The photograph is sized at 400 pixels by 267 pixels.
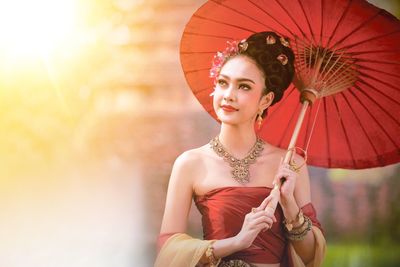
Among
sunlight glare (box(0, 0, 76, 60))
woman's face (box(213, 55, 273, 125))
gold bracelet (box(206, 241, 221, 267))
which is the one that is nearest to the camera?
Result: gold bracelet (box(206, 241, 221, 267))

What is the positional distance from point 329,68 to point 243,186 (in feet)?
2.14

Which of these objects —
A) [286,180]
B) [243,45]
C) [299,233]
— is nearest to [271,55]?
[243,45]

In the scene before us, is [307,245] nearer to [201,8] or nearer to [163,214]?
[163,214]

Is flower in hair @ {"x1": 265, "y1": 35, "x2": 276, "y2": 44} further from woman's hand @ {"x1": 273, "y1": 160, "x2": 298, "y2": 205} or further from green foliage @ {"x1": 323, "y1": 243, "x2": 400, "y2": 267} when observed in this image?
green foliage @ {"x1": 323, "y1": 243, "x2": 400, "y2": 267}

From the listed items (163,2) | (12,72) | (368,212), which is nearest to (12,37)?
(12,72)

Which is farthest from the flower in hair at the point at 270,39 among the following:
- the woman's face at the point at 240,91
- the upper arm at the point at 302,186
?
the upper arm at the point at 302,186

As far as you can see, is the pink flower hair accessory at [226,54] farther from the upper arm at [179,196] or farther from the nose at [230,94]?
the upper arm at [179,196]

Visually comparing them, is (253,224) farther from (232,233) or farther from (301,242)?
(301,242)

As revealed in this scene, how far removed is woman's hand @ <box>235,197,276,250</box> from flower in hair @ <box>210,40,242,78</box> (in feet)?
2.14

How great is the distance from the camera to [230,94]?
3.35 metres

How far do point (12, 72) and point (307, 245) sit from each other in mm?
1626

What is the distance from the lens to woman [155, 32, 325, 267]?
3277 mm

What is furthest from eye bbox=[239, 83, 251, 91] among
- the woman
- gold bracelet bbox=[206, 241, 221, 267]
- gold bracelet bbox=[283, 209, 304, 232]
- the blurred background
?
gold bracelet bbox=[206, 241, 221, 267]

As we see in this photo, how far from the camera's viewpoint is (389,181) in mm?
3439
